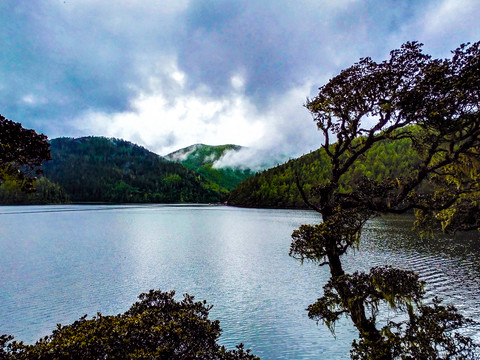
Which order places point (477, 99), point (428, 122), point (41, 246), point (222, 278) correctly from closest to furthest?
point (477, 99) < point (428, 122) < point (222, 278) < point (41, 246)

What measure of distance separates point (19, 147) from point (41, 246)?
160 feet

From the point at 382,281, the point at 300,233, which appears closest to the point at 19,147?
the point at 300,233

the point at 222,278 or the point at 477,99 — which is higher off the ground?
the point at 477,99

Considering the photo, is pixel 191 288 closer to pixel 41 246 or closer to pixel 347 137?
pixel 347 137

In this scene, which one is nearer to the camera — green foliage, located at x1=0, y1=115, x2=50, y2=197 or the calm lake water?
green foliage, located at x1=0, y1=115, x2=50, y2=197

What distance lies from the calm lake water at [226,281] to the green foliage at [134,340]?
8.33 meters

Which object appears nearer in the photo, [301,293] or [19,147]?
[19,147]

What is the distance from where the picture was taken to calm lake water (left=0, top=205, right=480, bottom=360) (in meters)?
17.0

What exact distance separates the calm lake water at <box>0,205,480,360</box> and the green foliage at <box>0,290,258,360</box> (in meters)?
8.33

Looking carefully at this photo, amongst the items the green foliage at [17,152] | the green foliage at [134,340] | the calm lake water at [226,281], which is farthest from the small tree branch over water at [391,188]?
the green foliage at [17,152]

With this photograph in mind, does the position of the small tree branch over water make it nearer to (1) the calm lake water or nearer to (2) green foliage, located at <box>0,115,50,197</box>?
(1) the calm lake water

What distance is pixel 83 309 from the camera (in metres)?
20.7

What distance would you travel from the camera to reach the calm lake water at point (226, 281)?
55.9ft

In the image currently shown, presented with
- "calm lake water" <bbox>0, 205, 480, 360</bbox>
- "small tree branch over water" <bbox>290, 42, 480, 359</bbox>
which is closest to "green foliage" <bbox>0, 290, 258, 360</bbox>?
"small tree branch over water" <bbox>290, 42, 480, 359</bbox>
